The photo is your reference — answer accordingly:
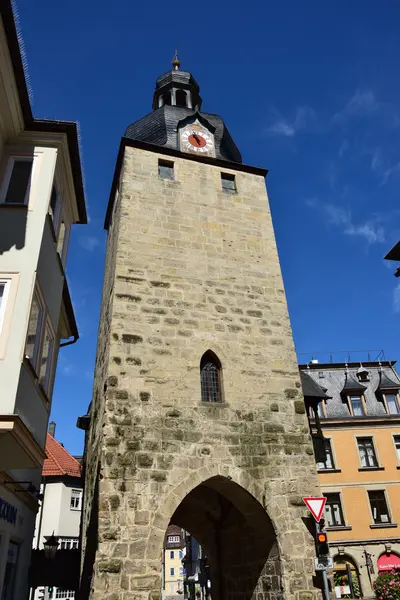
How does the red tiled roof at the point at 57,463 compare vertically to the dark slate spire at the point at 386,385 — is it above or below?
below

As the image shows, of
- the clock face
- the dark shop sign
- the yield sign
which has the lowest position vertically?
the yield sign

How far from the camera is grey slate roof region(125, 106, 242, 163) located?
12328mm

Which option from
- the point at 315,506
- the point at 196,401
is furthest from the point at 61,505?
the point at 315,506

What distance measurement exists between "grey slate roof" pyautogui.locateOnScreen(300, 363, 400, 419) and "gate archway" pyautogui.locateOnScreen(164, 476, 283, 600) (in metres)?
13.0

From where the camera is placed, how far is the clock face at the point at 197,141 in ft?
39.7

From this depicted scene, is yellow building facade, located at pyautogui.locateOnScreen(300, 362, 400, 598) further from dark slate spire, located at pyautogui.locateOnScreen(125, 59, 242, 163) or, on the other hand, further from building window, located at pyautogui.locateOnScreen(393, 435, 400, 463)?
Answer: dark slate spire, located at pyautogui.locateOnScreen(125, 59, 242, 163)

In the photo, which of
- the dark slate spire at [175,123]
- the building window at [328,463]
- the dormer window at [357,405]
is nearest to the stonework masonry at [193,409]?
the dark slate spire at [175,123]

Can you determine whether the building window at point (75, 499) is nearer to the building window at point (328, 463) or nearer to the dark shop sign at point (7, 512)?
the building window at point (328, 463)

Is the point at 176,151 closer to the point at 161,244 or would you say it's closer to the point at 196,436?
the point at 161,244

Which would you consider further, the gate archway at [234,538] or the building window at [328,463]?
the building window at [328,463]

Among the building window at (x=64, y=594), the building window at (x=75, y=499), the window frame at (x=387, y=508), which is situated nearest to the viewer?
the window frame at (x=387, y=508)

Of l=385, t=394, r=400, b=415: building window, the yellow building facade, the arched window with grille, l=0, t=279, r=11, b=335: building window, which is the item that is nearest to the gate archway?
the arched window with grille

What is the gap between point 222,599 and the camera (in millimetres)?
9250

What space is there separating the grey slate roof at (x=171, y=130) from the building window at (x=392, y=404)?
14732mm
